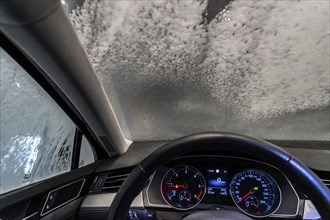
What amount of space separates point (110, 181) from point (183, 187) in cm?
55

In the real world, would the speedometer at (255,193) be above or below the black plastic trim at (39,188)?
above

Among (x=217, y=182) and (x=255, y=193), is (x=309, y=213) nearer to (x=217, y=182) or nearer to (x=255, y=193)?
(x=255, y=193)

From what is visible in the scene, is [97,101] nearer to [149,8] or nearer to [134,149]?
[149,8]

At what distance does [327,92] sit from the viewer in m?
2.59

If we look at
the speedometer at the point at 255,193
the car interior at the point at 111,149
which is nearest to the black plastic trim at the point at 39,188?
the car interior at the point at 111,149

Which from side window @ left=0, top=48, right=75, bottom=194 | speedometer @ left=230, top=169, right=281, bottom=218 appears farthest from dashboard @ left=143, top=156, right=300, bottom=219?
side window @ left=0, top=48, right=75, bottom=194

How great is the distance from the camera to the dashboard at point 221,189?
92.3 inches

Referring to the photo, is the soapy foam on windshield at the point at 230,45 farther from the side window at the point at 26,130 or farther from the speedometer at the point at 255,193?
the speedometer at the point at 255,193

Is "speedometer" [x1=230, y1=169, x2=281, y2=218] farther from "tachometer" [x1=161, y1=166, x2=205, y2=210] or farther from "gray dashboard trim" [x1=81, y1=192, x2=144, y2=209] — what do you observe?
"gray dashboard trim" [x1=81, y1=192, x2=144, y2=209]

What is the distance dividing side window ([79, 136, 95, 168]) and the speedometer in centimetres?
109

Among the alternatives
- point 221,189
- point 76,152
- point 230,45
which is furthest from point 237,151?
point 76,152

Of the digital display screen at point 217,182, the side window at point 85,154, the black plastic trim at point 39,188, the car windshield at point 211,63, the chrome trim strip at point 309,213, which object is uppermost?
the car windshield at point 211,63

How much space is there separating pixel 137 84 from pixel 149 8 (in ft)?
2.72

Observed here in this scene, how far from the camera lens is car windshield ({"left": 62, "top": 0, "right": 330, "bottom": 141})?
193 centimetres
